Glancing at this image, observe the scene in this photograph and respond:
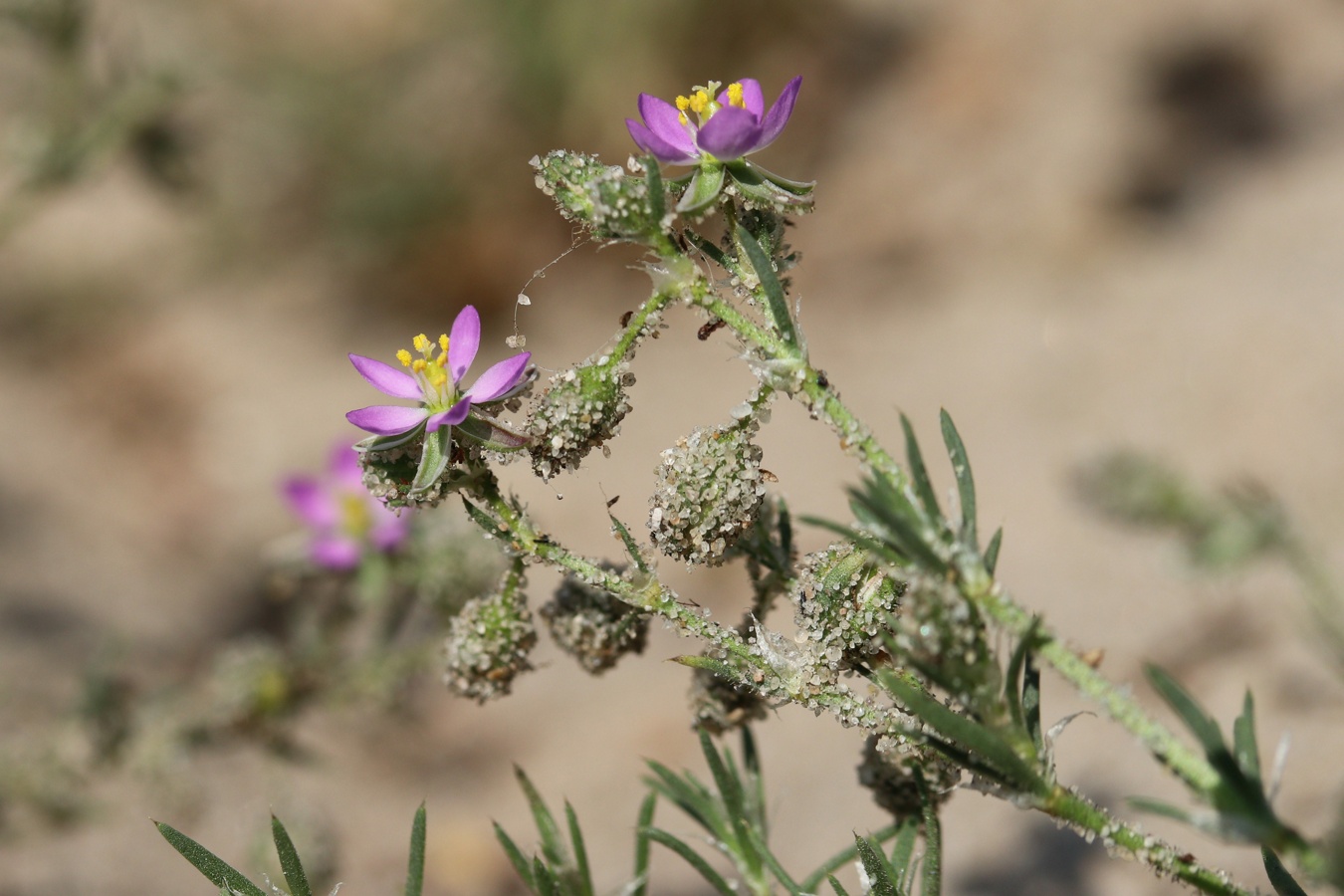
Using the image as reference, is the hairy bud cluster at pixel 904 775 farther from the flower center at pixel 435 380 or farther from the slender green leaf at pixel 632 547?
the flower center at pixel 435 380

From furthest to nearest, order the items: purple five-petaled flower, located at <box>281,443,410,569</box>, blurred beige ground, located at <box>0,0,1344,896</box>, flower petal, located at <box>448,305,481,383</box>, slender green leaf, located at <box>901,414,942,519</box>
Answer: blurred beige ground, located at <box>0,0,1344,896</box>, purple five-petaled flower, located at <box>281,443,410,569</box>, flower petal, located at <box>448,305,481,383</box>, slender green leaf, located at <box>901,414,942,519</box>

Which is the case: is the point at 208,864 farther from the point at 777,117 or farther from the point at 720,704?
the point at 777,117

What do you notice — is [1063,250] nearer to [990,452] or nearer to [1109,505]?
[990,452]

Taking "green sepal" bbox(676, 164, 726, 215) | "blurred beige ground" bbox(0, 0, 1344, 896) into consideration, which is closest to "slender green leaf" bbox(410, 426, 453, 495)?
"green sepal" bbox(676, 164, 726, 215)

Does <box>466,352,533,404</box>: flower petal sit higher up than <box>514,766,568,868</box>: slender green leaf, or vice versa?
<box>466,352,533,404</box>: flower petal

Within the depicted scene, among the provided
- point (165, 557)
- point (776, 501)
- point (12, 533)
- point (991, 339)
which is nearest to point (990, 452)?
point (991, 339)

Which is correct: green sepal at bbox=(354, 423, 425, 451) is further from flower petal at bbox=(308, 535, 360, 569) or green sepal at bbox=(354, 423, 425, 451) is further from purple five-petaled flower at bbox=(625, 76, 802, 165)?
flower petal at bbox=(308, 535, 360, 569)
